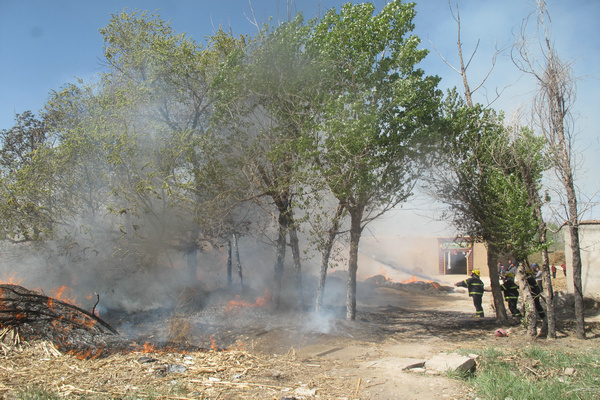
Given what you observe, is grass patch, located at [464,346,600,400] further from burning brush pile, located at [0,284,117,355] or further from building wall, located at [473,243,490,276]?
building wall, located at [473,243,490,276]

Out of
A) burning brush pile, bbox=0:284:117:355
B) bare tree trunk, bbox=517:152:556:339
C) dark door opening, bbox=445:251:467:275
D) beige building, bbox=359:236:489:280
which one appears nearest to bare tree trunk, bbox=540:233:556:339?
bare tree trunk, bbox=517:152:556:339

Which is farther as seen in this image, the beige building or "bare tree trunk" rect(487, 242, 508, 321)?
the beige building

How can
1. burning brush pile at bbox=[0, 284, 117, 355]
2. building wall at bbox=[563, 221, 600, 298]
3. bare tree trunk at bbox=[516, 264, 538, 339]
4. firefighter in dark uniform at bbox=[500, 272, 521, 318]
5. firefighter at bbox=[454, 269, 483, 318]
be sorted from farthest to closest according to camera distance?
firefighter at bbox=[454, 269, 483, 318]
building wall at bbox=[563, 221, 600, 298]
firefighter in dark uniform at bbox=[500, 272, 521, 318]
bare tree trunk at bbox=[516, 264, 538, 339]
burning brush pile at bbox=[0, 284, 117, 355]

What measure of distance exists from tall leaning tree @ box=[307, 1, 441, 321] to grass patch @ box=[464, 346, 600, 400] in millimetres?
4899

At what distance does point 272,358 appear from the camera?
26.6ft

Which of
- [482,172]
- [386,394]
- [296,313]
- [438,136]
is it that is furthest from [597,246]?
[386,394]

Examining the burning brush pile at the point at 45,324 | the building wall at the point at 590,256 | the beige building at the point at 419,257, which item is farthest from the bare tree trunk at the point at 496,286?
the beige building at the point at 419,257

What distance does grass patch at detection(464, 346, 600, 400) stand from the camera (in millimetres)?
5332

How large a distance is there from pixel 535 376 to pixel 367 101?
7298 mm

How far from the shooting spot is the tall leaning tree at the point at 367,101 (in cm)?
1015

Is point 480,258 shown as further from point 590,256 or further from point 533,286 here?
point 533,286

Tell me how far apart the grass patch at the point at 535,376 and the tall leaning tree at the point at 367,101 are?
16.1 feet

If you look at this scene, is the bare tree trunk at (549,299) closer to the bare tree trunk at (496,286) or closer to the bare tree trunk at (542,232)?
the bare tree trunk at (542,232)

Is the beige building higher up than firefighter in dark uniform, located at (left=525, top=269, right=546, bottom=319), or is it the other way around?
the beige building
